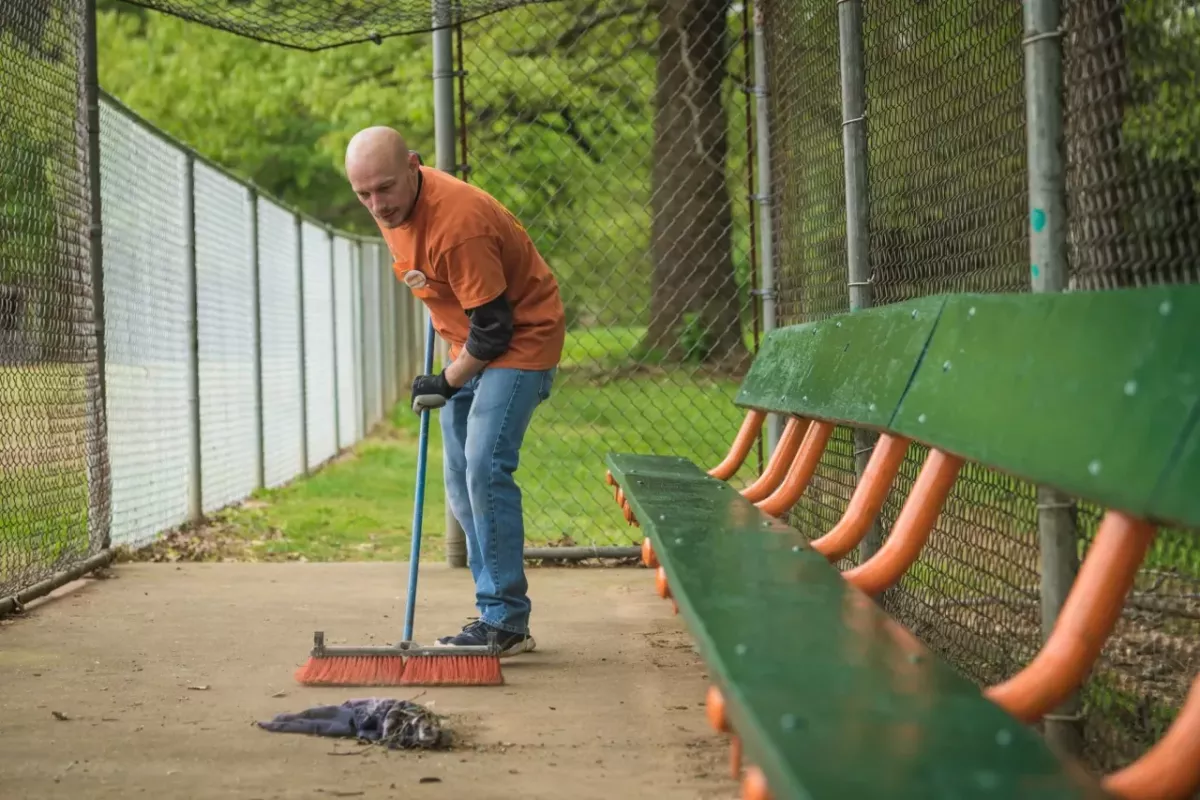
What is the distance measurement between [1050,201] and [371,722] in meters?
2.31

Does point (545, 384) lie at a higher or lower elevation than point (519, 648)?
higher

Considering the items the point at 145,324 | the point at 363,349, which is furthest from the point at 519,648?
the point at 363,349

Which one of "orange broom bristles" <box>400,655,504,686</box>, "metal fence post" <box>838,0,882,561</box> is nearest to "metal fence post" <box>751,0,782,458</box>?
"metal fence post" <box>838,0,882,561</box>

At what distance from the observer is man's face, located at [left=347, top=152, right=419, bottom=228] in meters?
5.23

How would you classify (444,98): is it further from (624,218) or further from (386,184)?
(624,218)

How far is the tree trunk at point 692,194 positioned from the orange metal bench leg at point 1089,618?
19.7 feet

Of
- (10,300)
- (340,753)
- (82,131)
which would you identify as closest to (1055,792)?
(340,753)

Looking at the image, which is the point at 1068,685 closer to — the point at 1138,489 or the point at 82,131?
the point at 1138,489

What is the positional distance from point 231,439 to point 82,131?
372 cm

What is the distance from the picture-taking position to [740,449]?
20.3ft

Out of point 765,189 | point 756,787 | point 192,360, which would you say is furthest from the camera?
point 192,360

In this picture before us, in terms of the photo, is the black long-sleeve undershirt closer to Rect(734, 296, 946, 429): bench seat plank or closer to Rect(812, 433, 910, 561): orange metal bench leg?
Rect(734, 296, 946, 429): bench seat plank

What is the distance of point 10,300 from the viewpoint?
6.70 metres

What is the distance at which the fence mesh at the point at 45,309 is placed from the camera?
668 cm
